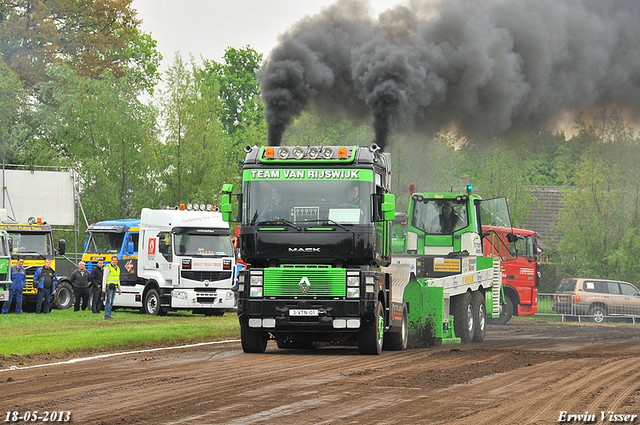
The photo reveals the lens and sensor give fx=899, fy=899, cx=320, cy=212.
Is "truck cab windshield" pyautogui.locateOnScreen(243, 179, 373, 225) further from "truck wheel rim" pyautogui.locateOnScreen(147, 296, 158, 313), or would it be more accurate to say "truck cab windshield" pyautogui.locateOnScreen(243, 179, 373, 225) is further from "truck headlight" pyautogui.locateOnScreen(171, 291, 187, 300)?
"truck wheel rim" pyautogui.locateOnScreen(147, 296, 158, 313)

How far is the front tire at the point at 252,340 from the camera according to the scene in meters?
16.2

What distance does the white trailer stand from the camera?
95.5 feet

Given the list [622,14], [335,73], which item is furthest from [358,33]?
[622,14]

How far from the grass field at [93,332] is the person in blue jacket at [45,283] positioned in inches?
35.1

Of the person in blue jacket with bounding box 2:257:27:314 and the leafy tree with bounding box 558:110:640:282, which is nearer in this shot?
the person in blue jacket with bounding box 2:257:27:314

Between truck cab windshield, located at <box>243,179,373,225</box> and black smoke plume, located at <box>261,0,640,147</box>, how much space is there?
5382mm

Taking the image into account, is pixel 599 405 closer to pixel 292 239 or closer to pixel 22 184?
pixel 292 239

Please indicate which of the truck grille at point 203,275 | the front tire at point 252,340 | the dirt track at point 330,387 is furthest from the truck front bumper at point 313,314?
the truck grille at point 203,275

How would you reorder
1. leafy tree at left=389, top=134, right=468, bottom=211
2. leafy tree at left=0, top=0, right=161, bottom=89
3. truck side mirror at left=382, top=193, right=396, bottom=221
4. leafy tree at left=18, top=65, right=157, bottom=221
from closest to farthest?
truck side mirror at left=382, top=193, right=396, bottom=221 < leafy tree at left=389, top=134, right=468, bottom=211 < leafy tree at left=18, top=65, right=157, bottom=221 < leafy tree at left=0, top=0, right=161, bottom=89

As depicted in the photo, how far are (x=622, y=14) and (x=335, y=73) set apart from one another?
276 inches

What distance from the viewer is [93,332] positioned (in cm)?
2047

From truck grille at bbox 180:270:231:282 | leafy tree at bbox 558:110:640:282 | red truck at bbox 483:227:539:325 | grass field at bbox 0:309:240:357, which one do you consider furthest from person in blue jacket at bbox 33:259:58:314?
leafy tree at bbox 558:110:640:282

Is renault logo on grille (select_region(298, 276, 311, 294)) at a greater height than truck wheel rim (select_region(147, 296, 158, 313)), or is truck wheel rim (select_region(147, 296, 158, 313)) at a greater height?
→ renault logo on grille (select_region(298, 276, 311, 294))

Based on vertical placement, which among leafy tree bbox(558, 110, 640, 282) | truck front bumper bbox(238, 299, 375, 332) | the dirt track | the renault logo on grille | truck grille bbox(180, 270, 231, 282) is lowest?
the dirt track
